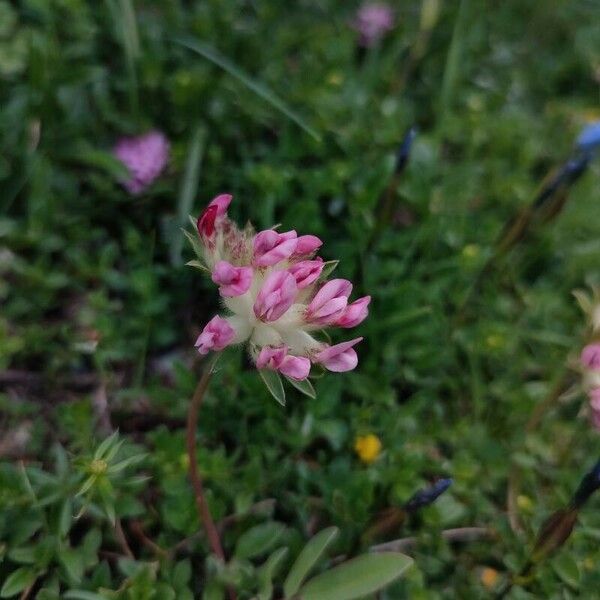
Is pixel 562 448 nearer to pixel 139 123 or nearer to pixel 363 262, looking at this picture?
pixel 363 262

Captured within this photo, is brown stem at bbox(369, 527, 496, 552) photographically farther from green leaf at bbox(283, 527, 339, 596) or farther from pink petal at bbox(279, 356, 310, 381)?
pink petal at bbox(279, 356, 310, 381)

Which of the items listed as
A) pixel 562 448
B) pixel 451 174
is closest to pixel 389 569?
pixel 562 448

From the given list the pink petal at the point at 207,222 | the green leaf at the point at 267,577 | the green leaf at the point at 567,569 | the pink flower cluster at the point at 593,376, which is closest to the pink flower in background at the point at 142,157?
the pink petal at the point at 207,222

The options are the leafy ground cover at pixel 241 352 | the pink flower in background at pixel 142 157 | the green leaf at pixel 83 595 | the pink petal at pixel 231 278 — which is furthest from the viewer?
the pink flower in background at pixel 142 157

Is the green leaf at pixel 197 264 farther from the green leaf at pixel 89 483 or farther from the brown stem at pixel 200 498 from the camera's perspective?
the green leaf at pixel 89 483

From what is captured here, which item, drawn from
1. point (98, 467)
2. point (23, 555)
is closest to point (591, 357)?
point (98, 467)

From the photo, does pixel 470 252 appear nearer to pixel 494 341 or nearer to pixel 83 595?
pixel 494 341

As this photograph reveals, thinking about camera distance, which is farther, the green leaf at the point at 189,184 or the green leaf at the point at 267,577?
the green leaf at the point at 189,184
